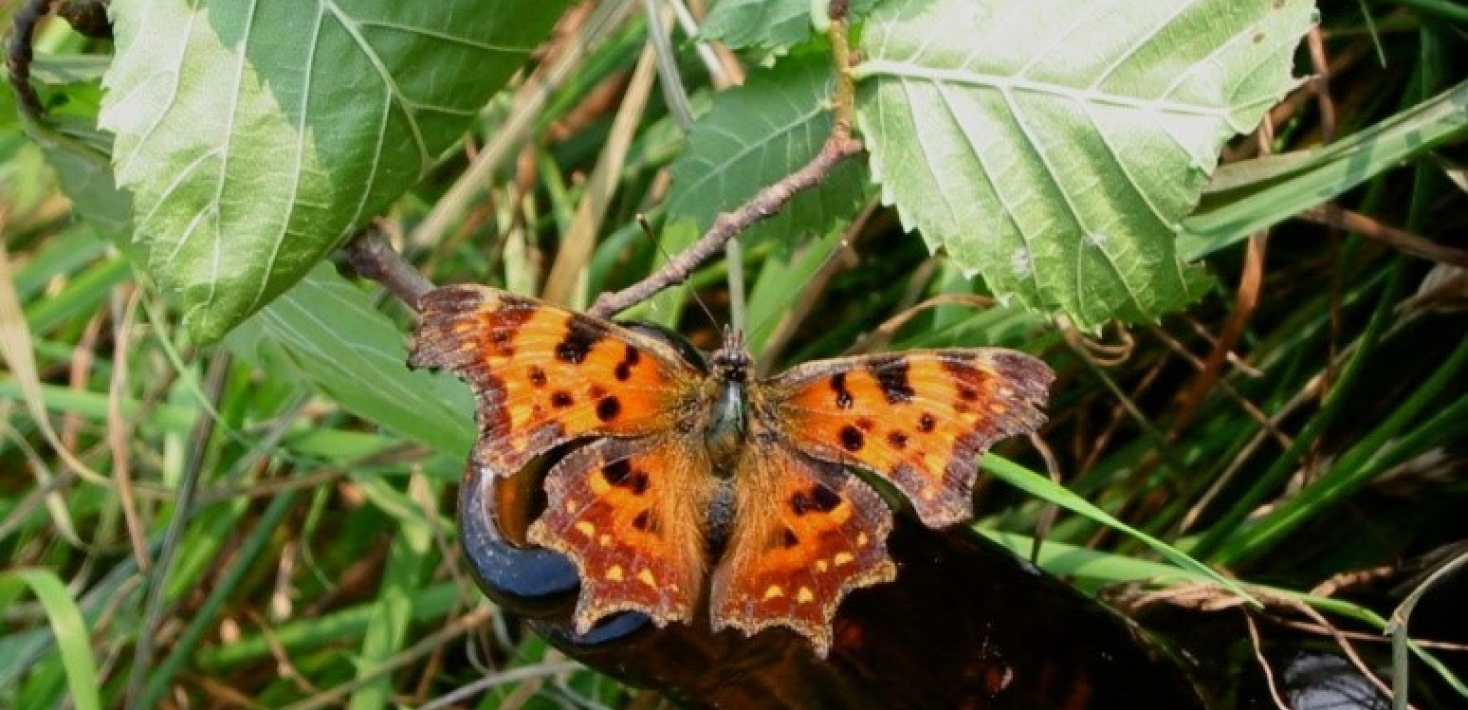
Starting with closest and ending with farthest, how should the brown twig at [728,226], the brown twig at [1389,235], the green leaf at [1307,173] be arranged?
the brown twig at [728,226], the green leaf at [1307,173], the brown twig at [1389,235]

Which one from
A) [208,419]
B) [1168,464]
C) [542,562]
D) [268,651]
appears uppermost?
[542,562]

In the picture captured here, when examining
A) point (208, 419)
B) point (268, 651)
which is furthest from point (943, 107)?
point (268, 651)

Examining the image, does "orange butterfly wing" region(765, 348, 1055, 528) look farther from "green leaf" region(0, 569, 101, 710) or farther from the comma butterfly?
"green leaf" region(0, 569, 101, 710)

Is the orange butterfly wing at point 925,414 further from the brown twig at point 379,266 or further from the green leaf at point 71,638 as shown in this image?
the green leaf at point 71,638

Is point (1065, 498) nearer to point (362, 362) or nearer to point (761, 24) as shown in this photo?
point (761, 24)

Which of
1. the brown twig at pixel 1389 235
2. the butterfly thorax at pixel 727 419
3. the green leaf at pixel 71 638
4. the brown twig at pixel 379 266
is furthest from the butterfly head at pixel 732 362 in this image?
the green leaf at pixel 71 638

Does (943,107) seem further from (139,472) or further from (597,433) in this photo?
(139,472)

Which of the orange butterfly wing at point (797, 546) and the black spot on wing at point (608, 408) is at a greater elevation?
the black spot on wing at point (608, 408)
